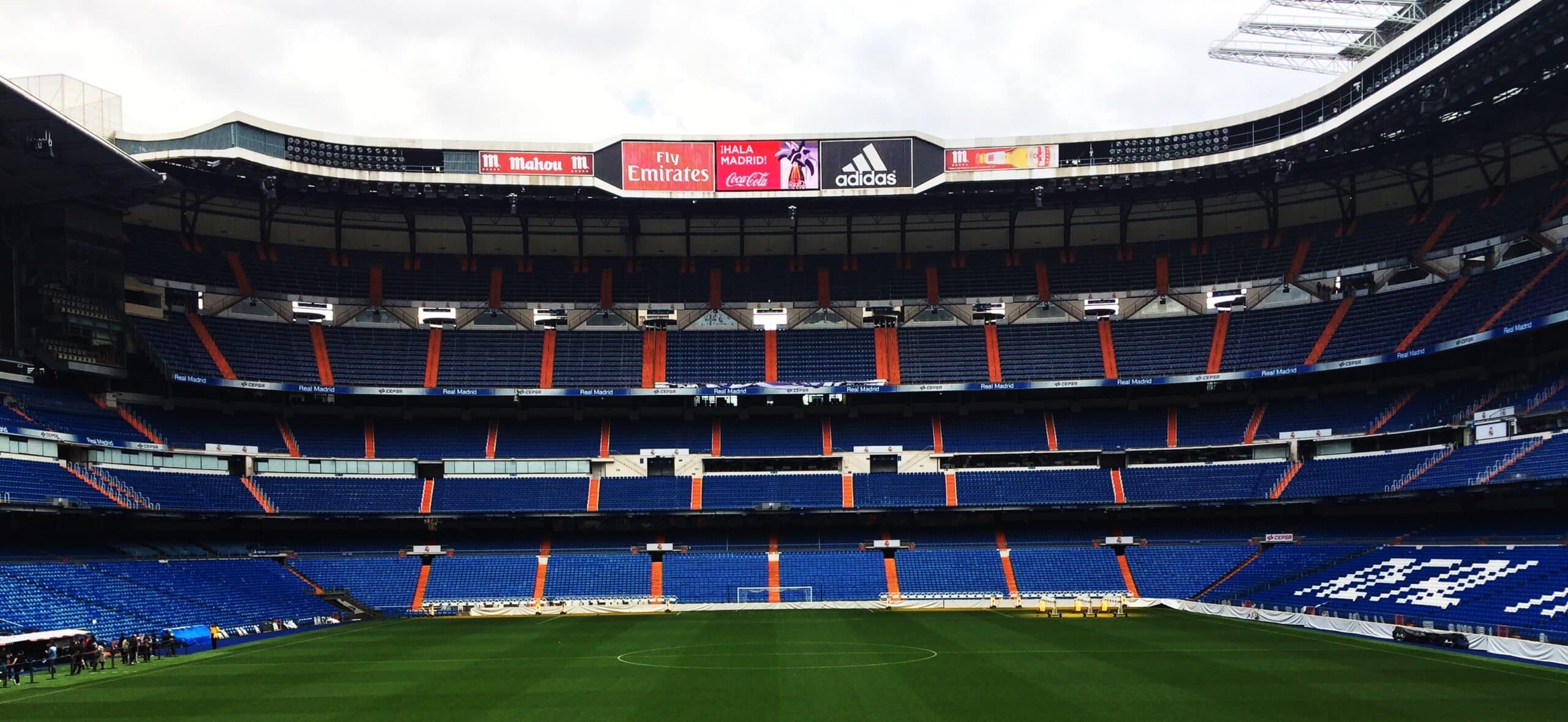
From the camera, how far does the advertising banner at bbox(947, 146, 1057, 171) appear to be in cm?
6662

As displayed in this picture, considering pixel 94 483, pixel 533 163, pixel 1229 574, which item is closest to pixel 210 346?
pixel 94 483

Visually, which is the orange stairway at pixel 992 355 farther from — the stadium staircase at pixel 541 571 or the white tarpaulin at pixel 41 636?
the white tarpaulin at pixel 41 636

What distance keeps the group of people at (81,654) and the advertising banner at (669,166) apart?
3566cm

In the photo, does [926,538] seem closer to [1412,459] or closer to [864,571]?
[864,571]

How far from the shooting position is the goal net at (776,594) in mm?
63188

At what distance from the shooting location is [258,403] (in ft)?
232

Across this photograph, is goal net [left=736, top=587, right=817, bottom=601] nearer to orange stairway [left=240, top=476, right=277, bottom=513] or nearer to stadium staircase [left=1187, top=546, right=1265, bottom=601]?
stadium staircase [left=1187, top=546, right=1265, bottom=601]

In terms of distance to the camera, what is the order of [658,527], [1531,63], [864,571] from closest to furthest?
1. [1531,63]
2. [864,571]
3. [658,527]

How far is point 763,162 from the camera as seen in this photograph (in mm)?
68250

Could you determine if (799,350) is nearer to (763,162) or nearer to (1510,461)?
(763,162)

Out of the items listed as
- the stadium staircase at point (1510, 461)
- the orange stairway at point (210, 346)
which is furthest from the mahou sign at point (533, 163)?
the stadium staircase at point (1510, 461)

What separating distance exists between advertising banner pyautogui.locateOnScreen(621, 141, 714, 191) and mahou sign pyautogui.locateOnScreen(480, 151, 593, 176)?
2779mm

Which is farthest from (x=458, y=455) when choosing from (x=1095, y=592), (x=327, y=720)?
(x=327, y=720)

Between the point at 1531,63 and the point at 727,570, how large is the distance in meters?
46.0
